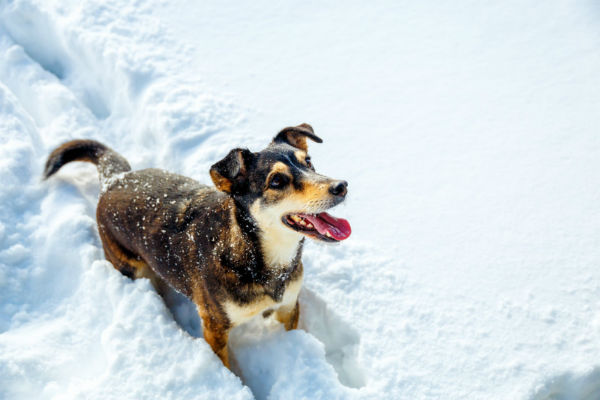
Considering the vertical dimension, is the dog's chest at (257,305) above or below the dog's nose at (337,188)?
below

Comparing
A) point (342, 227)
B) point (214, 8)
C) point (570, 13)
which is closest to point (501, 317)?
point (342, 227)

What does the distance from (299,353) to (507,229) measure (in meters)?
2.21

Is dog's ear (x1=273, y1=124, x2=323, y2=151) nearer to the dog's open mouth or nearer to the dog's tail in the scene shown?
the dog's open mouth

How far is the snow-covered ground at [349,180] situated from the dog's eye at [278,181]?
133 centimetres

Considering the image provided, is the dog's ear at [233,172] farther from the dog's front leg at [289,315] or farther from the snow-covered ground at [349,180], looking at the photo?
the snow-covered ground at [349,180]

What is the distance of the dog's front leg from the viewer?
11.1 feet

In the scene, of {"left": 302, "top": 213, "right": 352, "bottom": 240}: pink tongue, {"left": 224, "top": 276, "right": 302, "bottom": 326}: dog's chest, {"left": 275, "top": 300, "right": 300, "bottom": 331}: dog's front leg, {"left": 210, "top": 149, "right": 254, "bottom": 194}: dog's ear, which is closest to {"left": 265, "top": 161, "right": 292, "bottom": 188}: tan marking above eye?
{"left": 210, "top": 149, "right": 254, "bottom": 194}: dog's ear

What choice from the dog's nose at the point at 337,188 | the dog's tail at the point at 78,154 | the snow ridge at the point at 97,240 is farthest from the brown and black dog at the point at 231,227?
the dog's tail at the point at 78,154

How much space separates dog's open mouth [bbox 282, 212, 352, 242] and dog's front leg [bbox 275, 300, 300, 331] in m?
0.88

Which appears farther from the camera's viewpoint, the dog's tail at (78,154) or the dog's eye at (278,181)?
the dog's tail at (78,154)

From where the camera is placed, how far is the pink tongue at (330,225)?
2.73 meters

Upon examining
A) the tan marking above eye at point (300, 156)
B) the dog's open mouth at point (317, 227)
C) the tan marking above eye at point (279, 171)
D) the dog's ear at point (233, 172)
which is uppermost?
the tan marking above eye at point (300, 156)

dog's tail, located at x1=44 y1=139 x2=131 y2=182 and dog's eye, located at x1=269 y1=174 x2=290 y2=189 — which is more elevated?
dog's eye, located at x1=269 y1=174 x2=290 y2=189

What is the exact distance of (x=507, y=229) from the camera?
3.93m
